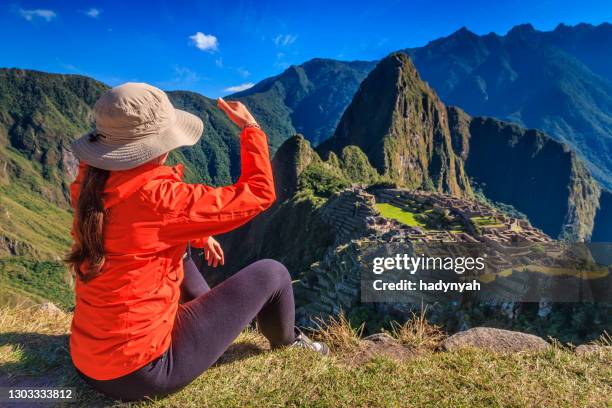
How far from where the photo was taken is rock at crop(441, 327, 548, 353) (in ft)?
11.6

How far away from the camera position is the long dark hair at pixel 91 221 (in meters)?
2.00

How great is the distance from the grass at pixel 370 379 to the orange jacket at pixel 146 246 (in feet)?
1.86

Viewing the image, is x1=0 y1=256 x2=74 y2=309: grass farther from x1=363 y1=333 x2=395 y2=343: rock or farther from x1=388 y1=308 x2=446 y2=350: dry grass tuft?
x1=388 y1=308 x2=446 y2=350: dry grass tuft

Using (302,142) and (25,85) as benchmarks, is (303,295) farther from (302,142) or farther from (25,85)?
(25,85)

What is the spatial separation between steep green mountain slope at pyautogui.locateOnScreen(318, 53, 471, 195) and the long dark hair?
90.5 m

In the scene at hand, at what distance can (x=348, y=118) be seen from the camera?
11250 cm

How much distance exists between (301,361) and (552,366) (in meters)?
1.85

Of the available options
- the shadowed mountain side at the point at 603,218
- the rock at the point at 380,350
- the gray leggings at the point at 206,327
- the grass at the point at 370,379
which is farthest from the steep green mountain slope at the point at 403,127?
the gray leggings at the point at 206,327

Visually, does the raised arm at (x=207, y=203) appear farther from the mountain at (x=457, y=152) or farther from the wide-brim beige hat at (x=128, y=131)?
the mountain at (x=457, y=152)

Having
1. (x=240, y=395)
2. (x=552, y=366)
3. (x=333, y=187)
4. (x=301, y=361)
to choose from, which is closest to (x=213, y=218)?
(x=240, y=395)

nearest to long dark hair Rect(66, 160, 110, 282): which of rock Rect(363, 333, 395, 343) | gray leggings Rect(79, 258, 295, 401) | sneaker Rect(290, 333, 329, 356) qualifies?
gray leggings Rect(79, 258, 295, 401)

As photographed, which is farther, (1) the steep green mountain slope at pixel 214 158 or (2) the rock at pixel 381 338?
(1) the steep green mountain slope at pixel 214 158

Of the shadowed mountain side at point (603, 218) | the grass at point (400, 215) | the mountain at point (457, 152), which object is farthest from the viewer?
the shadowed mountain side at point (603, 218)

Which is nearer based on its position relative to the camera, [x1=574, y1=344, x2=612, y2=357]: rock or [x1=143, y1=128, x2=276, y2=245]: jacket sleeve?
[x1=143, y1=128, x2=276, y2=245]: jacket sleeve
